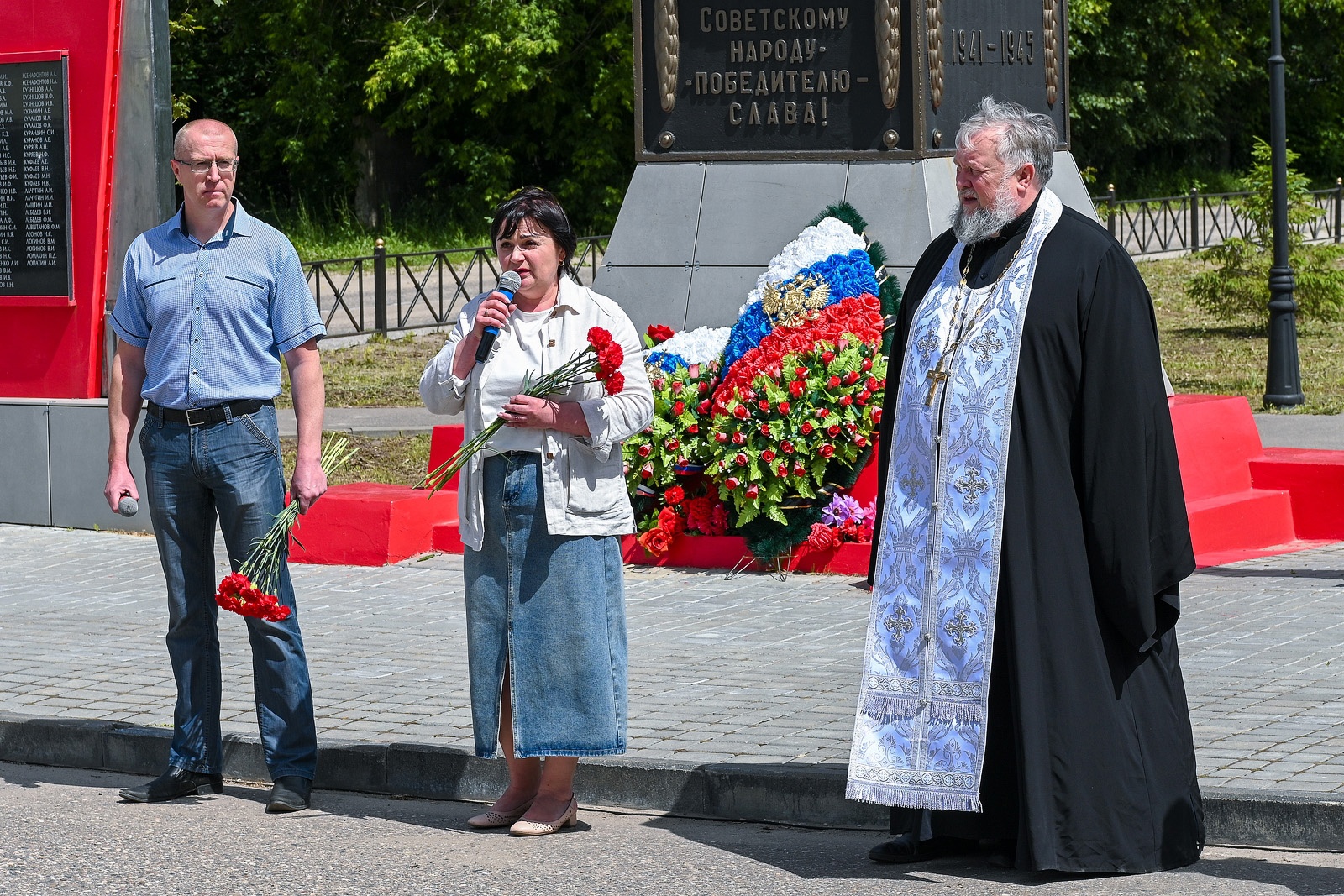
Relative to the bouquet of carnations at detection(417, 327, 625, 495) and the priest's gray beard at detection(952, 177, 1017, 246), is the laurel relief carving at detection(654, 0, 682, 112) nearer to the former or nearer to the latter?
the bouquet of carnations at detection(417, 327, 625, 495)

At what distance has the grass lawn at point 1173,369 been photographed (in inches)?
496

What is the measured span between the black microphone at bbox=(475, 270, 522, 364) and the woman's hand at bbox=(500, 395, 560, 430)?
0.15 m

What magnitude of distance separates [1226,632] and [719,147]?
3.77m

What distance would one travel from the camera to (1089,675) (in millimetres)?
4676

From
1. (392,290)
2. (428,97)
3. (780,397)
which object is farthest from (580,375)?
(428,97)

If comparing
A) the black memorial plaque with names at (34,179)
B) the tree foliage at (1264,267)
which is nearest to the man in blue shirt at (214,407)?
the black memorial plaque with names at (34,179)

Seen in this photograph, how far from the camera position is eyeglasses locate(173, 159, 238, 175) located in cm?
554

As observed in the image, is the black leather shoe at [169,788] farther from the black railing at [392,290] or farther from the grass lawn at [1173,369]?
the black railing at [392,290]

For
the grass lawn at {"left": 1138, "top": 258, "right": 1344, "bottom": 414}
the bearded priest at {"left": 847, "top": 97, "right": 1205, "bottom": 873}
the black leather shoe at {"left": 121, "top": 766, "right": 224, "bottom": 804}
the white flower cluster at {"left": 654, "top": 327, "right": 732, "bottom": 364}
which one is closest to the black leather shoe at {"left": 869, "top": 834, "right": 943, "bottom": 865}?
the bearded priest at {"left": 847, "top": 97, "right": 1205, "bottom": 873}

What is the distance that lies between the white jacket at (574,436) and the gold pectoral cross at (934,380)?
0.81 metres

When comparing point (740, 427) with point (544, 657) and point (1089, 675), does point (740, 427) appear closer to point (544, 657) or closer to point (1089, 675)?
point (544, 657)

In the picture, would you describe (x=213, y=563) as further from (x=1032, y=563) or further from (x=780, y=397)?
(x=780, y=397)

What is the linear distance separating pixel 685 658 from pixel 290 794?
200cm

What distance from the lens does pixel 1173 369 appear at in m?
16.7
